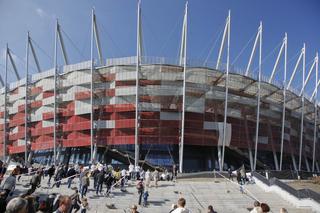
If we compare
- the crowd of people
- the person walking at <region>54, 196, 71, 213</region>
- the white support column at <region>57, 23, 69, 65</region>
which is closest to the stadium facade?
the white support column at <region>57, 23, 69, 65</region>

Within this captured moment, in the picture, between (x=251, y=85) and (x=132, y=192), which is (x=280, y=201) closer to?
(x=132, y=192)

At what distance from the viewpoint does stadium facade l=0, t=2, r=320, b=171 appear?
53.0 m

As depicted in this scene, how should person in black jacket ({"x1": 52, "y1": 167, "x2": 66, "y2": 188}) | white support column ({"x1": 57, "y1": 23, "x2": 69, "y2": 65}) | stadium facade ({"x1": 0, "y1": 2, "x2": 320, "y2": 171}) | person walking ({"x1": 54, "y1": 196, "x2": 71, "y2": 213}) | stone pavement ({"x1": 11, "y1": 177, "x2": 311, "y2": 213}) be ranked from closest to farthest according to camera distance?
person walking ({"x1": 54, "y1": 196, "x2": 71, "y2": 213})
stone pavement ({"x1": 11, "y1": 177, "x2": 311, "y2": 213})
person in black jacket ({"x1": 52, "y1": 167, "x2": 66, "y2": 188})
stadium facade ({"x1": 0, "y1": 2, "x2": 320, "y2": 171})
white support column ({"x1": 57, "y1": 23, "x2": 69, "y2": 65})

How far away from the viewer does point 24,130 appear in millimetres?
63625

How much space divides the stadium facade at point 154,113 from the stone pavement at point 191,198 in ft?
72.7

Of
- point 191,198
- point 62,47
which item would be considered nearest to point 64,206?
point 191,198

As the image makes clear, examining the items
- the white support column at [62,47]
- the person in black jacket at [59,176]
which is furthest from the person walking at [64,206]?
the white support column at [62,47]

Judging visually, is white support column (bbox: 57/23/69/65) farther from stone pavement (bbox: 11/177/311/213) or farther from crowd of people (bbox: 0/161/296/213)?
stone pavement (bbox: 11/177/311/213)

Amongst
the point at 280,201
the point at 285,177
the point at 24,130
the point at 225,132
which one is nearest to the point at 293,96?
the point at 225,132

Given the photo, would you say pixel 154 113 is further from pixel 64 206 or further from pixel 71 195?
pixel 64 206

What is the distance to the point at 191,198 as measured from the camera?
2308 centimetres

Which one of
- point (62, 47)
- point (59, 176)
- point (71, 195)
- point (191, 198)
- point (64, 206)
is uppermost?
point (62, 47)

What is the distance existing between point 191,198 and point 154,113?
30813 mm

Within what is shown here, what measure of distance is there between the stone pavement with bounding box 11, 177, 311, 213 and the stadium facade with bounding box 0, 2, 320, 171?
72.7 ft
